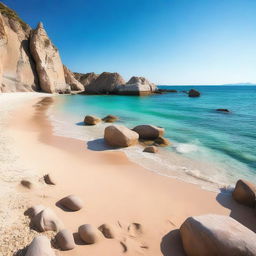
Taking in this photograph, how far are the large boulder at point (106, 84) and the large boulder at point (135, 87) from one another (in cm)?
212

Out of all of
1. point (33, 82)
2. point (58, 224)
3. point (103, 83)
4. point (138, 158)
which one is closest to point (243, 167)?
point (138, 158)

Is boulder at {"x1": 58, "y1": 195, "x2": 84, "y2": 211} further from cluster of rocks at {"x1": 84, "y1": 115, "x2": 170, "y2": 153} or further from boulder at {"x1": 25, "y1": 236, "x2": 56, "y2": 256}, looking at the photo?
cluster of rocks at {"x1": 84, "y1": 115, "x2": 170, "y2": 153}

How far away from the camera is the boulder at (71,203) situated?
341 cm

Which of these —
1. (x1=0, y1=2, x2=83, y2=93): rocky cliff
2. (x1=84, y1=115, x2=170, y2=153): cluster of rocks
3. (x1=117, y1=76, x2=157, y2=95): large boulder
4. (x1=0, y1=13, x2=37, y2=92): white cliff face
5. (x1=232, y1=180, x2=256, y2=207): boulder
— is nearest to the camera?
(x1=232, y1=180, x2=256, y2=207): boulder

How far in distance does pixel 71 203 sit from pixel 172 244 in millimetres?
1903

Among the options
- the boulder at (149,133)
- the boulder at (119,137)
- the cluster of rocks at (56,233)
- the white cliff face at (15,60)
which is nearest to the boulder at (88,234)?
the cluster of rocks at (56,233)

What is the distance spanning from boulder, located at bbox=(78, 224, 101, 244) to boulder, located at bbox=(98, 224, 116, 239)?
0.45 feet

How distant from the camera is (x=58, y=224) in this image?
2.82m

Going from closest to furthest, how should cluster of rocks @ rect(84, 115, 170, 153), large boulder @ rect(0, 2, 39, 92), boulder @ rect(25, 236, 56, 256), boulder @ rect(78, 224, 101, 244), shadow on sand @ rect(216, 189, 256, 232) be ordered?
boulder @ rect(25, 236, 56, 256)
boulder @ rect(78, 224, 101, 244)
shadow on sand @ rect(216, 189, 256, 232)
cluster of rocks @ rect(84, 115, 170, 153)
large boulder @ rect(0, 2, 39, 92)

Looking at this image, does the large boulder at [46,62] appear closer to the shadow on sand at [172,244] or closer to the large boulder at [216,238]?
the shadow on sand at [172,244]

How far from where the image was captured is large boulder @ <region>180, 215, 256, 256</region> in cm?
236

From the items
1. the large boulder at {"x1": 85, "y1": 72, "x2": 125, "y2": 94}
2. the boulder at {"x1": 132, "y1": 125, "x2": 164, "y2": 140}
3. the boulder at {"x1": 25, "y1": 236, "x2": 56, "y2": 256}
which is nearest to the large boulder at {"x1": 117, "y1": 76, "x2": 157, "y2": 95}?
the large boulder at {"x1": 85, "y1": 72, "x2": 125, "y2": 94}

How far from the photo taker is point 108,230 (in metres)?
2.95

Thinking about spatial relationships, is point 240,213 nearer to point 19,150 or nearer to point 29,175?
point 29,175
